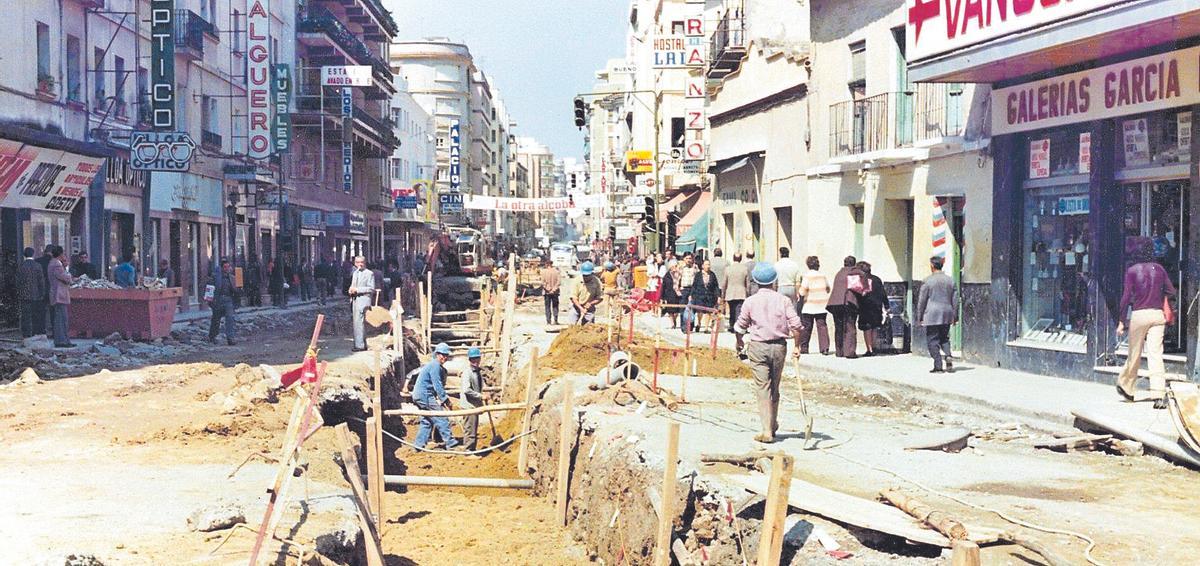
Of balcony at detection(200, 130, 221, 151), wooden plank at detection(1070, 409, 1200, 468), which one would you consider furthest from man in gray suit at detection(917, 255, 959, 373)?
balcony at detection(200, 130, 221, 151)

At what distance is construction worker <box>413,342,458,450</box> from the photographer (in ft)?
52.0

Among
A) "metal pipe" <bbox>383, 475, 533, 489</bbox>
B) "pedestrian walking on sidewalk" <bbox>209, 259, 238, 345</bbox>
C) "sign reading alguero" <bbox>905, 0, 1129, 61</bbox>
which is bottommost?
"metal pipe" <bbox>383, 475, 533, 489</bbox>

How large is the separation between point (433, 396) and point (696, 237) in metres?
24.0

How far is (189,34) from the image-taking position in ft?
105

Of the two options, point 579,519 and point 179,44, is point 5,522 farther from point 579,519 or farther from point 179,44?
point 179,44

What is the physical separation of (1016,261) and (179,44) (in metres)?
23.2

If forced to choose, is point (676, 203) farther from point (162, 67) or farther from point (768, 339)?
point (768, 339)

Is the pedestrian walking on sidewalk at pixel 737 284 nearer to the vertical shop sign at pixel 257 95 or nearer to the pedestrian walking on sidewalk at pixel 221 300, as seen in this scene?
the pedestrian walking on sidewalk at pixel 221 300

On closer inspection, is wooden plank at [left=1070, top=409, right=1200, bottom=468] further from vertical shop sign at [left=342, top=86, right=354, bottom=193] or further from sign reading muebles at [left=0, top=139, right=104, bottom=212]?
vertical shop sign at [left=342, top=86, right=354, bottom=193]

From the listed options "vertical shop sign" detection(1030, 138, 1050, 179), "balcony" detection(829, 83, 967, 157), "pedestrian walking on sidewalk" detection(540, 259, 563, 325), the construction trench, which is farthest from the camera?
"pedestrian walking on sidewalk" detection(540, 259, 563, 325)

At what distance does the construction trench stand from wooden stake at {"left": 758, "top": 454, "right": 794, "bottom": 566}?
17 millimetres

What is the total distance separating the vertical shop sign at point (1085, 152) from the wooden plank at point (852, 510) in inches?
342

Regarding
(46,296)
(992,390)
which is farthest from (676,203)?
(992,390)

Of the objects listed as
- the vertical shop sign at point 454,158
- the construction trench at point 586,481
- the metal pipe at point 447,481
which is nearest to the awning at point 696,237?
the construction trench at point 586,481
